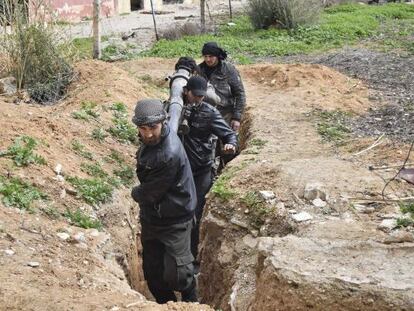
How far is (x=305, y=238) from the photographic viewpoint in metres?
5.41

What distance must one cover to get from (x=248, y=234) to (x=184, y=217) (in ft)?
3.00

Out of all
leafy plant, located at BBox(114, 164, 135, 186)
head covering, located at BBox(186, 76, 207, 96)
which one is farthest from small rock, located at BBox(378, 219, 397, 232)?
leafy plant, located at BBox(114, 164, 135, 186)

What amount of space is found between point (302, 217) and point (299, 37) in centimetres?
1289

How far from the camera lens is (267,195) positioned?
6.55 meters

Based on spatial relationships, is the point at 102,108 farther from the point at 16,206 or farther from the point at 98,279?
the point at 98,279

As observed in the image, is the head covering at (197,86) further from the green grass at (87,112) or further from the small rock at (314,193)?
the green grass at (87,112)

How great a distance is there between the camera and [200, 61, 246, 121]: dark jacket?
8.08 metres

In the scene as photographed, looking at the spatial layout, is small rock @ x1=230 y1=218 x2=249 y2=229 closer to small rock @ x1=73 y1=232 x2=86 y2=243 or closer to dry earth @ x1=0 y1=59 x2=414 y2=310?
dry earth @ x1=0 y1=59 x2=414 y2=310

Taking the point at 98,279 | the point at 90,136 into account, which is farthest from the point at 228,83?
the point at 98,279

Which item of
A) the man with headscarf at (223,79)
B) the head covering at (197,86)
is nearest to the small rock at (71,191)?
the head covering at (197,86)

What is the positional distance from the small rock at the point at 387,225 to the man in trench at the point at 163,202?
1.64 m

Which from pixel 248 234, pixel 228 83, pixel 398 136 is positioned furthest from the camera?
pixel 398 136

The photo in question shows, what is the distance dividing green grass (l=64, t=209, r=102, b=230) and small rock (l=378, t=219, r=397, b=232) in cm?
258

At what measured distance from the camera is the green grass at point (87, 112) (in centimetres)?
864
